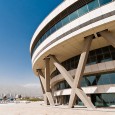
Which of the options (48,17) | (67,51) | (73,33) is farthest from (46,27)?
(73,33)

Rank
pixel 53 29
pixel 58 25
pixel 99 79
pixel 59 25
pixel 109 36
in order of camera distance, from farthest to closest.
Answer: pixel 53 29 < pixel 99 79 < pixel 58 25 < pixel 59 25 < pixel 109 36

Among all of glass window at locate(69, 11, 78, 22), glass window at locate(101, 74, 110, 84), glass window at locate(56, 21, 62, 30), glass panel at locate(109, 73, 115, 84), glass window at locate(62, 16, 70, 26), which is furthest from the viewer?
glass window at locate(56, 21, 62, 30)

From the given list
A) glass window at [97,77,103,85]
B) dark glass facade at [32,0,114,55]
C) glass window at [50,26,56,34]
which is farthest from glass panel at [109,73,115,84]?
glass window at [50,26,56,34]

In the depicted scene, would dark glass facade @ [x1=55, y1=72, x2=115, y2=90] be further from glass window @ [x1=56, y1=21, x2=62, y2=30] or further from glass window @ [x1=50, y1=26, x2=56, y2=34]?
glass window @ [x1=56, y1=21, x2=62, y2=30]

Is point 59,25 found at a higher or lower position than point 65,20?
lower

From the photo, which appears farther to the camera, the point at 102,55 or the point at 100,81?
the point at 102,55

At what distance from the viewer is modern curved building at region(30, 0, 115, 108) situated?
18203 millimetres

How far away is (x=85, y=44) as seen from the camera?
1986 cm

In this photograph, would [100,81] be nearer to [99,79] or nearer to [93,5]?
[99,79]

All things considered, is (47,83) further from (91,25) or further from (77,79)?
(91,25)

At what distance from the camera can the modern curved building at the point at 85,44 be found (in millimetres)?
18203

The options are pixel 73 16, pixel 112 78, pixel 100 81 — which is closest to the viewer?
pixel 73 16

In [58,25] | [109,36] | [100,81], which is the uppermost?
[58,25]

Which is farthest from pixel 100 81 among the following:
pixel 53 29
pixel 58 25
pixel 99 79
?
pixel 53 29
